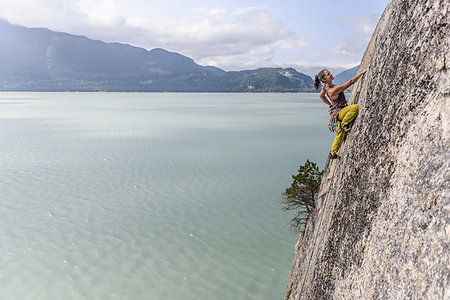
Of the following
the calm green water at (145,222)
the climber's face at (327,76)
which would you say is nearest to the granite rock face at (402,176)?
the climber's face at (327,76)

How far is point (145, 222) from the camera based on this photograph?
29156mm

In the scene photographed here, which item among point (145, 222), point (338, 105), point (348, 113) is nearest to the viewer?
point (348, 113)

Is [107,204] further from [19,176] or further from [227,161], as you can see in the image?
[227,161]

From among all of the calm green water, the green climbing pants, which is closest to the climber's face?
the green climbing pants

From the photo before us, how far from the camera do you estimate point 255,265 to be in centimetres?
2250

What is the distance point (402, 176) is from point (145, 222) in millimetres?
26877

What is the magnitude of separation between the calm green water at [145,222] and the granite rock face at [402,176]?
48.2 feet

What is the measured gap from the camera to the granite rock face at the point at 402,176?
4715 millimetres

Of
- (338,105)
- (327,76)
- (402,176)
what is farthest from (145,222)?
(402,176)

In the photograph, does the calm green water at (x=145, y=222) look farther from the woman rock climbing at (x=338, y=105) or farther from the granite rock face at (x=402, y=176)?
the granite rock face at (x=402, y=176)

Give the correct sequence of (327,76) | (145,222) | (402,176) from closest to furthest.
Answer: (402,176) < (327,76) < (145,222)

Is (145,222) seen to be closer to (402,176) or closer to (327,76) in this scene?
(327,76)

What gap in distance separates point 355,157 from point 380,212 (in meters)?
2.06

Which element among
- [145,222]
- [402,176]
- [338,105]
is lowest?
[145,222]
